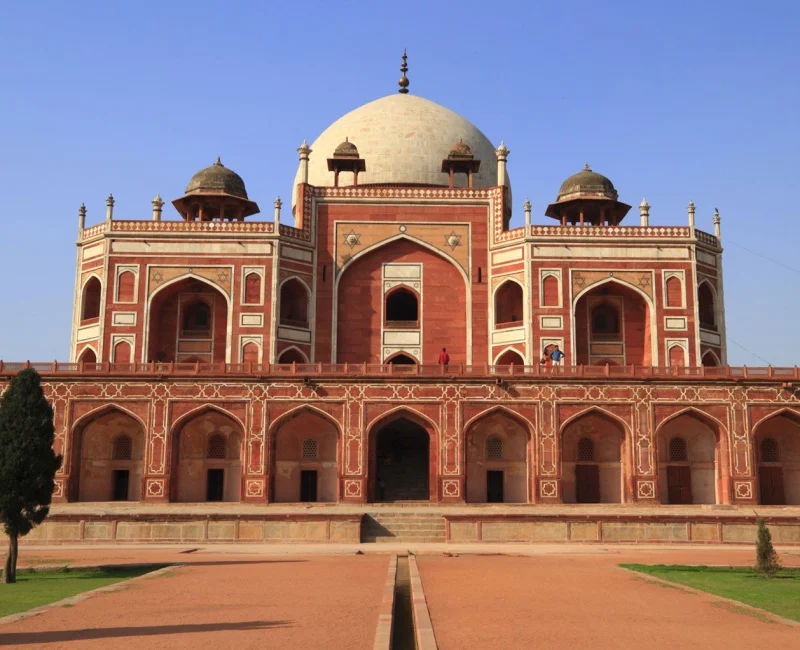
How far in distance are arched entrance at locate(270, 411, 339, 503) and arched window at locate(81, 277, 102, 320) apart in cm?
913

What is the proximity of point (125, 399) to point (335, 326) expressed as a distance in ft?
26.0

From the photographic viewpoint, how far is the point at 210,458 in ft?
90.9

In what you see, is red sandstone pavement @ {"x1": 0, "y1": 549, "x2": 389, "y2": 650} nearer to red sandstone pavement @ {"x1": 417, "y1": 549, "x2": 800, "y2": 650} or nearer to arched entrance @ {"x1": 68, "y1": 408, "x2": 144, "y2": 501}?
red sandstone pavement @ {"x1": 417, "y1": 549, "x2": 800, "y2": 650}

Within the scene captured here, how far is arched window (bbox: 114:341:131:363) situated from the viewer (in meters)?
30.7

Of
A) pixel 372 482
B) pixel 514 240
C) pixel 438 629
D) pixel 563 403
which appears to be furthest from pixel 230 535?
pixel 514 240

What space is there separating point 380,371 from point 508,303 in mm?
7553

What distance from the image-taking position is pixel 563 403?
26875 millimetres

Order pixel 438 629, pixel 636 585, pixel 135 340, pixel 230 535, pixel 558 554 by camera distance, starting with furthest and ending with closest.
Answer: pixel 135 340 → pixel 230 535 → pixel 558 554 → pixel 636 585 → pixel 438 629

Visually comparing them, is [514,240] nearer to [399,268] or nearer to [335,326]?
[399,268]

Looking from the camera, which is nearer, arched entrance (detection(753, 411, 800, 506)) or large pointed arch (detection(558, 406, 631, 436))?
large pointed arch (detection(558, 406, 631, 436))

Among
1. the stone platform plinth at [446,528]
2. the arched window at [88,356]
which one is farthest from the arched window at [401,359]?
the stone platform plinth at [446,528]

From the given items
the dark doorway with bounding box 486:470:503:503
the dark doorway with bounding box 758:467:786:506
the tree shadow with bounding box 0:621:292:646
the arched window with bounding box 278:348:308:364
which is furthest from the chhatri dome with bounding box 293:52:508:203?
the tree shadow with bounding box 0:621:292:646

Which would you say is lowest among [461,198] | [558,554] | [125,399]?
[558,554]

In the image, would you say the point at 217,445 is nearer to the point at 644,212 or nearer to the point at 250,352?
the point at 250,352
